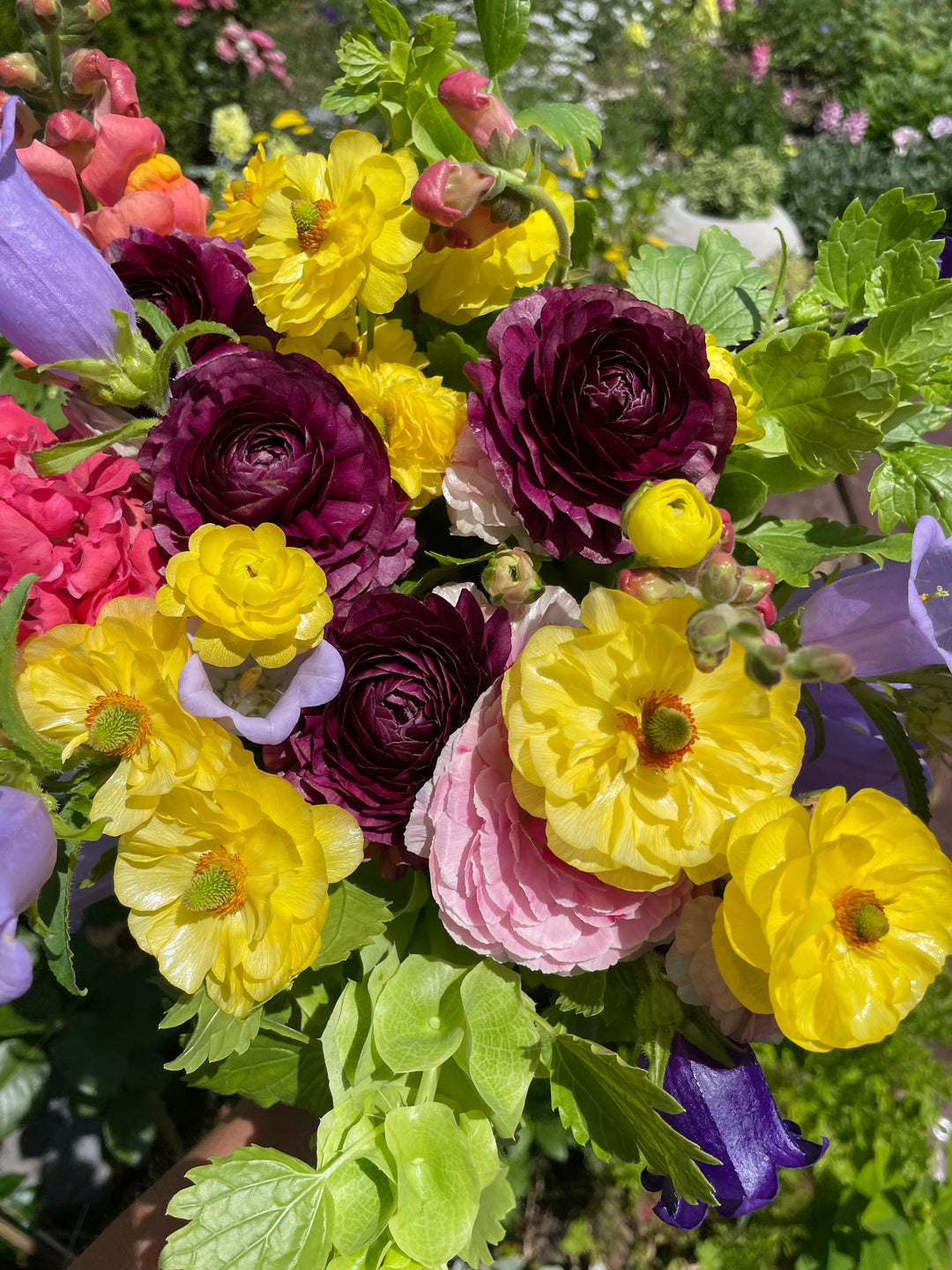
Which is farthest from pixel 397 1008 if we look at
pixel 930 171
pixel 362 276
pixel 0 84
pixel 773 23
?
pixel 773 23

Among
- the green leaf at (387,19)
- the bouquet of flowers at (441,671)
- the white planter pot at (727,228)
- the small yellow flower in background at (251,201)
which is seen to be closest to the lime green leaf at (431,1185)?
the bouquet of flowers at (441,671)

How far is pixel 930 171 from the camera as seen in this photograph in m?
2.68

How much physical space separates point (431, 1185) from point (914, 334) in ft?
2.00

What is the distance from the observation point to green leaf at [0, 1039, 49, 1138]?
2.94 feet

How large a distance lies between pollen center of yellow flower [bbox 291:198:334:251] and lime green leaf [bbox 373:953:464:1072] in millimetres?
458

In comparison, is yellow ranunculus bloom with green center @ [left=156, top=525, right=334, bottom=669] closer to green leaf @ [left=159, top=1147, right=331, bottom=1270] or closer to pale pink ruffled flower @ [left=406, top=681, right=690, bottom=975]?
pale pink ruffled flower @ [left=406, top=681, right=690, bottom=975]

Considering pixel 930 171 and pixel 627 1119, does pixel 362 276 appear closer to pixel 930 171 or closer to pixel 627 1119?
pixel 627 1119

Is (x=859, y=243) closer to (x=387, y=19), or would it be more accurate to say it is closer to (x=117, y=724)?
(x=387, y=19)

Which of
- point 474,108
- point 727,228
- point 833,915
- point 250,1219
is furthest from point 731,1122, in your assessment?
point 727,228

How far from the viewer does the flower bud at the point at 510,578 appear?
18.4 inches

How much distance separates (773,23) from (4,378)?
13.1 ft

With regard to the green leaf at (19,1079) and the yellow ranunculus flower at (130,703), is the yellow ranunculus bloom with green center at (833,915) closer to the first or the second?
the yellow ranunculus flower at (130,703)

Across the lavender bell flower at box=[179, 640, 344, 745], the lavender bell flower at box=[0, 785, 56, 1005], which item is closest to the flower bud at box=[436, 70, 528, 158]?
the lavender bell flower at box=[179, 640, 344, 745]

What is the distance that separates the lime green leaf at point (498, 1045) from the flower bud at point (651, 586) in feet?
0.88
